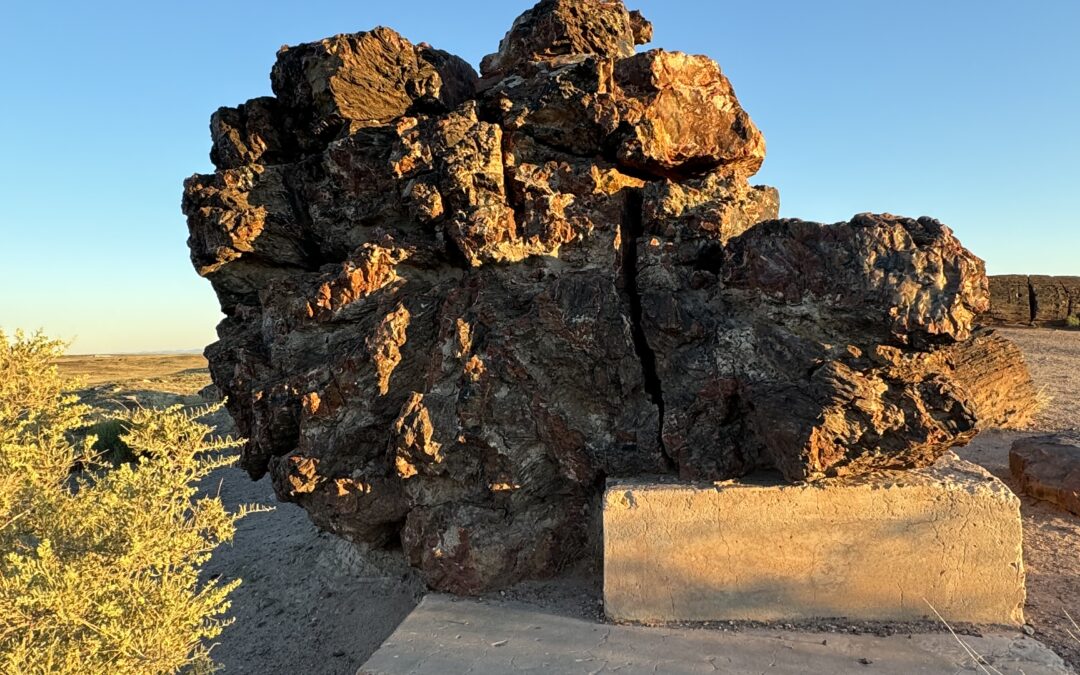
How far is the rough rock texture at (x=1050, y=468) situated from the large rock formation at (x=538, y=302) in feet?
4.73

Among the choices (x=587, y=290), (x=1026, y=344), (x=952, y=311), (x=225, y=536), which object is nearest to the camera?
(x=225, y=536)

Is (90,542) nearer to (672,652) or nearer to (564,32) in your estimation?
(672,652)

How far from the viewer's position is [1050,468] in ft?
19.2

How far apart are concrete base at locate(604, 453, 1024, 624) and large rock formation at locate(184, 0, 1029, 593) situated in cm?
28

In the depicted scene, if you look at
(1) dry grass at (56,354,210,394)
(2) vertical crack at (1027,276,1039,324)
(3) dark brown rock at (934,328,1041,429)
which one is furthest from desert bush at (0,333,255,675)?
(2) vertical crack at (1027,276,1039,324)

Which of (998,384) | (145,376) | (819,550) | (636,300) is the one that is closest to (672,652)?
(819,550)

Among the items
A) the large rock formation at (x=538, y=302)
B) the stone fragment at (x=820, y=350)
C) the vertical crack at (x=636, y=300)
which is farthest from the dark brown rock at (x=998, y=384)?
the vertical crack at (x=636, y=300)

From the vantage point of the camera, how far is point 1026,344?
14086 millimetres

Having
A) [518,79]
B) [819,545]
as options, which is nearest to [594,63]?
[518,79]

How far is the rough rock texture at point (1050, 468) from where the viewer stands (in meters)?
5.61

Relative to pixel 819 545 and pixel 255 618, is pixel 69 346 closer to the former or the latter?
pixel 255 618

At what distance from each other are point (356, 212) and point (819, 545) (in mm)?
5102

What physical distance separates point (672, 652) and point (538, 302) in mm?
2791

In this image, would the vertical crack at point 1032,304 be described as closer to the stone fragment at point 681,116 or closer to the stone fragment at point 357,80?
the stone fragment at point 681,116
